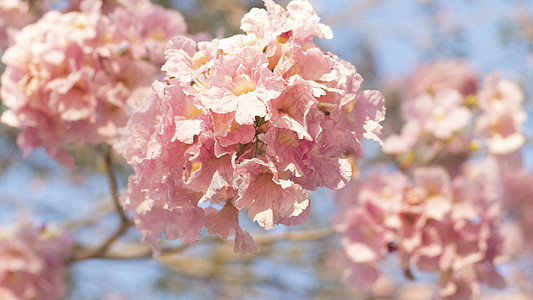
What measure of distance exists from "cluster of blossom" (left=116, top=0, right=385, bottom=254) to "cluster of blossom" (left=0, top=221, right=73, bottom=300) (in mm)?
1401

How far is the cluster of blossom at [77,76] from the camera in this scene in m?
1.72

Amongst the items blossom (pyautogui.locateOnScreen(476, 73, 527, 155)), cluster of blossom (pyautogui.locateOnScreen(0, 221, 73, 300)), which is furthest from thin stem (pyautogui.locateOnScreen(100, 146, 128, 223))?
blossom (pyautogui.locateOnScreen(476, 73, 527, 155))

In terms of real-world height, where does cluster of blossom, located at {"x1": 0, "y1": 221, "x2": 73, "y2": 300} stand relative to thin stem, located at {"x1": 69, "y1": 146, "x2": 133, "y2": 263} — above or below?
below

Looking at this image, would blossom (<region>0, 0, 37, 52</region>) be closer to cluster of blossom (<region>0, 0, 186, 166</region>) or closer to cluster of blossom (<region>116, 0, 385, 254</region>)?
cluster of blossom (<region>0, 0, 186, 166</region>)

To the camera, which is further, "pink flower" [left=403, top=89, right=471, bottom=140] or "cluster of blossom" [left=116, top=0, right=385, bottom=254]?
"pink flower" [left=403, top=89, right=471, bottom=140]

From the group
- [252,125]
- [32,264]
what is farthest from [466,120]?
[32,264]

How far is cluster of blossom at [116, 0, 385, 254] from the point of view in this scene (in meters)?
1.01

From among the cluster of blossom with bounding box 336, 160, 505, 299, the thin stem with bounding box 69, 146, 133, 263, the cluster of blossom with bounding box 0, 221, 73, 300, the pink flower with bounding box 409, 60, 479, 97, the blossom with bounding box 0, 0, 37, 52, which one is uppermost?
the pink flower with bounding box 409, 60, 479, 97

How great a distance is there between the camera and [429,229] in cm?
194

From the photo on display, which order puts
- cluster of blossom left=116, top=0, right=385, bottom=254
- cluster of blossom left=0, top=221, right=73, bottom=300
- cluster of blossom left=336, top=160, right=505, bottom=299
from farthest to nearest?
cluster of blossom left=0, top=221, right=73, bottom=300, cluster of blossom left=336, top=160, right=505, bottom=299, cluster of blossom left=116, top=0, right=385, bottom=254

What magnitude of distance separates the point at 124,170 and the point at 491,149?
77.9 inches

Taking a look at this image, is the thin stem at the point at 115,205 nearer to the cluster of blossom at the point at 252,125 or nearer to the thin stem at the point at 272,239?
the thin stem at the point at 272,239

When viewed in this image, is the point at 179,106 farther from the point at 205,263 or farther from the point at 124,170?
the point at 205,263

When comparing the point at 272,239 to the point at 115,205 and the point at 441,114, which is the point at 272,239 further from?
the point at 441,114
